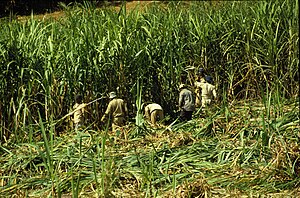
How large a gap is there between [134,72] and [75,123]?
0.97m

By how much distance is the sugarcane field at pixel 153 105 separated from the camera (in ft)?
14.3

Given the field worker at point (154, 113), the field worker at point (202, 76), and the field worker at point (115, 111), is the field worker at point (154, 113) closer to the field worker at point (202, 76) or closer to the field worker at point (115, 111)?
the field worker at point (115, 111)

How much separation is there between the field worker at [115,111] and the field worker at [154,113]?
26 centimetres

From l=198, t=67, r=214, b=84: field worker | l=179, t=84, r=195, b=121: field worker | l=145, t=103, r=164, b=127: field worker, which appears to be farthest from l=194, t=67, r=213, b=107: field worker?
l=145, t=103, r=164, b=127: field worker

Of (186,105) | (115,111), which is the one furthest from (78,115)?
(186,105)

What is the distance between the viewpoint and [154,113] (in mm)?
6070

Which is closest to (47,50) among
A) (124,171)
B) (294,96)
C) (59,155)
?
(59,155)

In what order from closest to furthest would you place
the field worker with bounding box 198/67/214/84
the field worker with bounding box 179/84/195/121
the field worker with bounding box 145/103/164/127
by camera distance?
the field worker with bounding box 145/103/164/127
the field worker with bounding box 179/84/195/121
the field worker with bounding box 198/67/214/84

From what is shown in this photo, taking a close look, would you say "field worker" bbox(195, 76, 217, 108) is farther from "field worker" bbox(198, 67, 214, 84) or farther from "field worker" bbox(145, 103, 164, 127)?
"field worker" bbox(145, 103, 164, 127)

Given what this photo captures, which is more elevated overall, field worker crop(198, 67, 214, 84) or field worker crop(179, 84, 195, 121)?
field worker crop(198, 67, 214, 84)

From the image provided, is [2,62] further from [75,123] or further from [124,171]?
[124,171]

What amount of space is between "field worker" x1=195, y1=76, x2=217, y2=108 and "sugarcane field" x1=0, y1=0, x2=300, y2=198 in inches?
0.5

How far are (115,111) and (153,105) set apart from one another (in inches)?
17.8

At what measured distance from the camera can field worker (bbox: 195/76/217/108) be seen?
6.69 metres
